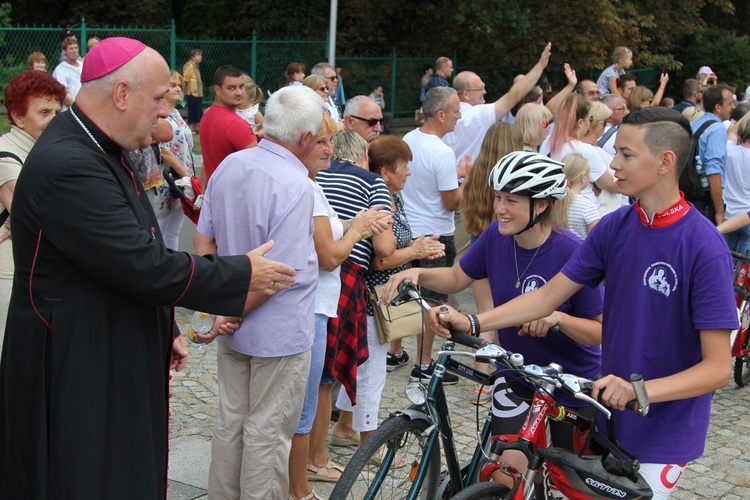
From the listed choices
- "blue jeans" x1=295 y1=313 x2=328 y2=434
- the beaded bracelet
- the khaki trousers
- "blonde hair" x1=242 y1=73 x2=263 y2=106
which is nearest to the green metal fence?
"blonde hair" x1=242 y1=73 x2=263 y2=106

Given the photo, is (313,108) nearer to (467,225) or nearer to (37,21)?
(467,225)

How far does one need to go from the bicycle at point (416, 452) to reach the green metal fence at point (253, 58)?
17174 mm

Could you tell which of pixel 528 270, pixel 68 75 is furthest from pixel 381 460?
pixel 68 75

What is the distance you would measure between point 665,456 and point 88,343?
6.26 feet

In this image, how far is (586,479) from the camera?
10.1 ft

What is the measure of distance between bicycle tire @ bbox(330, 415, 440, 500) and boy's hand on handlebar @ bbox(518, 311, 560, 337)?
21.7 inches

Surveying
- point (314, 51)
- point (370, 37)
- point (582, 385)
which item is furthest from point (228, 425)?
point (370, 37)

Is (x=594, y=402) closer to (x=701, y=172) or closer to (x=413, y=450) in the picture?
(x=413, y=450)

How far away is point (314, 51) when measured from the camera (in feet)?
80.0

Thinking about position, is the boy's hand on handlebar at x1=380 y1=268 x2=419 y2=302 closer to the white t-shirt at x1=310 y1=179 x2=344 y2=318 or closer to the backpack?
the white t-shirt at x1=310 y1=179 x2=344 y2=318

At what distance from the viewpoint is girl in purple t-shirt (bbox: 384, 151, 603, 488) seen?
377 centimetres

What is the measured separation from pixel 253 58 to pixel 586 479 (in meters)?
20.6

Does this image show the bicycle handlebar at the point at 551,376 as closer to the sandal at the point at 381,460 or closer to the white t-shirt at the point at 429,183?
the sandal at the point at 381,460

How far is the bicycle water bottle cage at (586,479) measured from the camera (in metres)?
3.02
